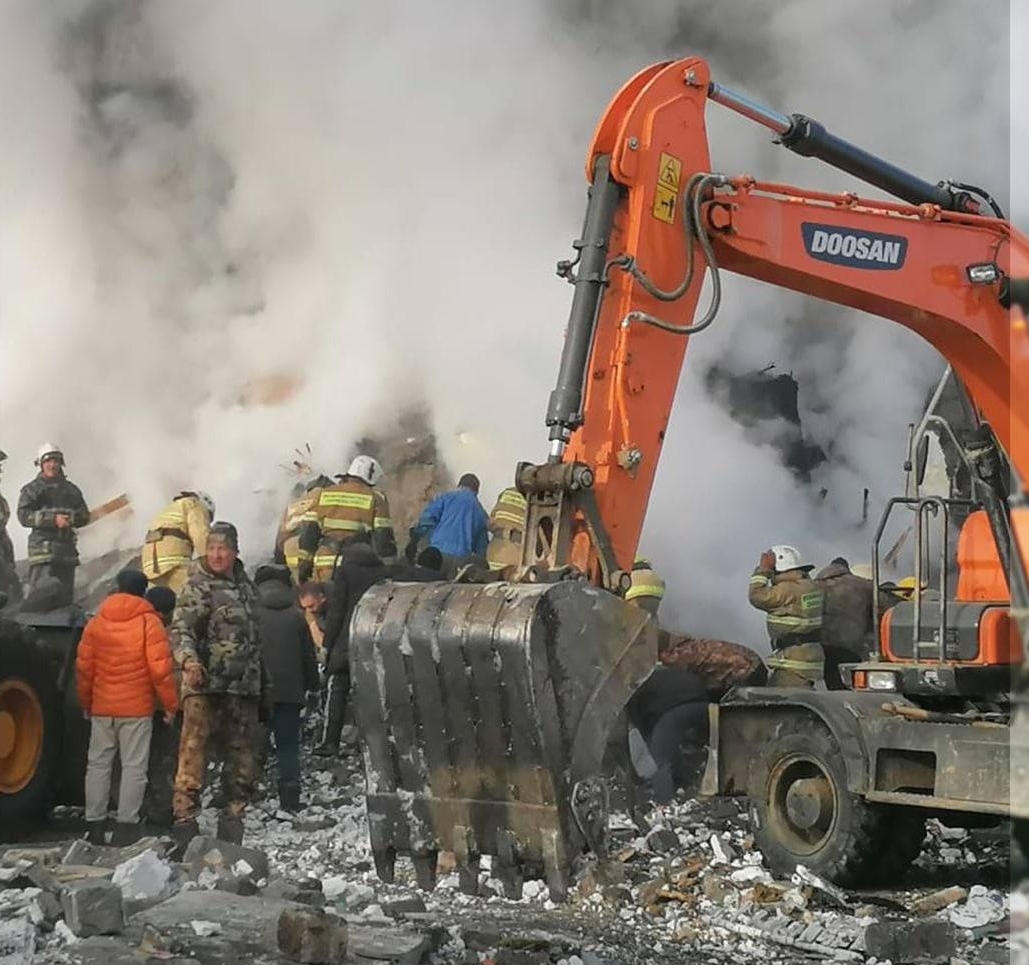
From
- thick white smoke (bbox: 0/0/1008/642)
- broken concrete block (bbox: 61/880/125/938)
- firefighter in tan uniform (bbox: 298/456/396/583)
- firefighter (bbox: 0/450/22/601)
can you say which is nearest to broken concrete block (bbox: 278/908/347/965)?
broken concrete block (bbox: 61/880/125/938)

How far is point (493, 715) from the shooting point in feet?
12.9

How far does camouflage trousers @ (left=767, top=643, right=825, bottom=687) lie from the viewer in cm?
871

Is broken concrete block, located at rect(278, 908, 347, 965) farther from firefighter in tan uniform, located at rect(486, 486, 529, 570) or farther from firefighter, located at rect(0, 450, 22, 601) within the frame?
firefighter, located at rect(0, 450, 22, 601)

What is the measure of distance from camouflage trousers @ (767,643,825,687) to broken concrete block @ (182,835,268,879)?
12.0 feet

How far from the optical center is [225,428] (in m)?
15.3

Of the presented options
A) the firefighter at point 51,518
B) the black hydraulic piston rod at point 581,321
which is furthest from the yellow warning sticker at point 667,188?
the firefighter at point 51,518

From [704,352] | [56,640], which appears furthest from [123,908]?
[704,352]

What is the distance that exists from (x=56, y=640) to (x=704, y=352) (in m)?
7.82

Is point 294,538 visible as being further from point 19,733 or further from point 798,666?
point 798,666

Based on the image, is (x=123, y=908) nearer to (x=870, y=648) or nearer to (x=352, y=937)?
(x=352, y=937)

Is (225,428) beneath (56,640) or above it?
above

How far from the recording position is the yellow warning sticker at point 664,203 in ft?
15.2

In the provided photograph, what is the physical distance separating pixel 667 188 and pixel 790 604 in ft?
15.0

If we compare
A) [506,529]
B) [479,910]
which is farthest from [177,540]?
[479,910]
